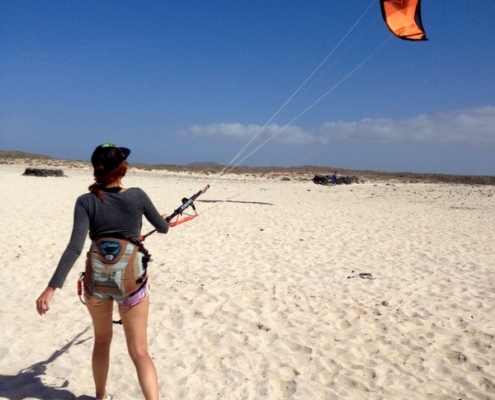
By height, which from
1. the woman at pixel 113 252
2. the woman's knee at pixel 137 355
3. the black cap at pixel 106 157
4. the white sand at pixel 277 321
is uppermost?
the black cap at pixel 106 157

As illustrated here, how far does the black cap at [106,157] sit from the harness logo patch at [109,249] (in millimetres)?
420

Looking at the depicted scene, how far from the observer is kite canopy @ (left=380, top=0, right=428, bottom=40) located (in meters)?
6.73

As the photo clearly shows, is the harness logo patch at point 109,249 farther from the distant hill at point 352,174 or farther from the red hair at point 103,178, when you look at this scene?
the distant hill at point 352,174

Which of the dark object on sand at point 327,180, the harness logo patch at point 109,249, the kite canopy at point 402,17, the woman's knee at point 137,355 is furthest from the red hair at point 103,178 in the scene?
the dark object on sand at point 327,180

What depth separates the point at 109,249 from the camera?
269 cm

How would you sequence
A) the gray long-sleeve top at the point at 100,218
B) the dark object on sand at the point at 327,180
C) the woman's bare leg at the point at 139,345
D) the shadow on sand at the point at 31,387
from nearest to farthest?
the gray long-sleeve top at the point at 100,218
the woman's bare leg at the point at 139,345
the shadow on sand at the point at 31,387
the dark object on sand at the point at 327,180

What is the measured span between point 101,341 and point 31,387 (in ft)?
3.33

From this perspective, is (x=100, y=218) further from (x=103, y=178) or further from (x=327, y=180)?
(x=327, y=180)

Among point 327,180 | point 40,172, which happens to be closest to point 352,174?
point 327,180

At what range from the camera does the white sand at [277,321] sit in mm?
3703

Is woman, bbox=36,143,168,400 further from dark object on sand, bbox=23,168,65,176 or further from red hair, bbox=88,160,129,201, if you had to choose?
dark object on sand, bbox=23,168,65,176

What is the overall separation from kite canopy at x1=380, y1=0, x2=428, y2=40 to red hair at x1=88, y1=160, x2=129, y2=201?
17.8ft

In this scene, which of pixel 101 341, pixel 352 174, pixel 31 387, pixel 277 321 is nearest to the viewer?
pixel 101 341

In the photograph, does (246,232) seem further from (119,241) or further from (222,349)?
(119,241)
